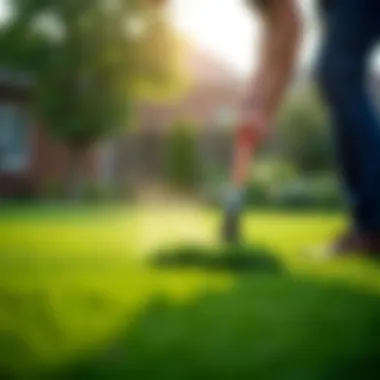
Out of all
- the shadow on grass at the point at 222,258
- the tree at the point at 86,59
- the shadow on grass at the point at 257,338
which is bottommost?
the shadow on grass at the point at 257,338

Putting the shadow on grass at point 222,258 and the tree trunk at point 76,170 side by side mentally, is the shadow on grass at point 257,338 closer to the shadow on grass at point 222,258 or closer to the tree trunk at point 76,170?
the shadow on grass at point 222,258

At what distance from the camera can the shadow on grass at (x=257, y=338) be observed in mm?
1896

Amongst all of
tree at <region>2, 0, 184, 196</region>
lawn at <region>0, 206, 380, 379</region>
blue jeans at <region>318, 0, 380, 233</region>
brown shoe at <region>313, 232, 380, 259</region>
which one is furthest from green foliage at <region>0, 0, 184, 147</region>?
brown shoe at <region>313, 232, 380, 259</region>

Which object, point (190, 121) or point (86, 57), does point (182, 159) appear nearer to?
point (190, 121)

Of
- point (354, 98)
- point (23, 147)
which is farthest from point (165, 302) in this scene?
point (354, 98)

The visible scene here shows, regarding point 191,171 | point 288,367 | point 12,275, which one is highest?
point 191,171

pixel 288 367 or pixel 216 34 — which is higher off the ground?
pixel 216 34

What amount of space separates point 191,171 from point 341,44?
0.35 metres

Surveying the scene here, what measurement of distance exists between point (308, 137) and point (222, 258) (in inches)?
10.4

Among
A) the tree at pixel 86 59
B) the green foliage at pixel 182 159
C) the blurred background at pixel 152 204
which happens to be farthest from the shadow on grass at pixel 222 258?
the tree at pixel 86 59

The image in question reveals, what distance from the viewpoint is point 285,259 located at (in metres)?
1.96

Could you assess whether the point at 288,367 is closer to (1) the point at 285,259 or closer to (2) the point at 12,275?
(1) the point at 285,259

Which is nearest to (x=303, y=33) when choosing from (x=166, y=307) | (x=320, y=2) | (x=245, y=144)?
(x=320, y=2)

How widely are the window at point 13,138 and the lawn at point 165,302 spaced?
9 centimetres
